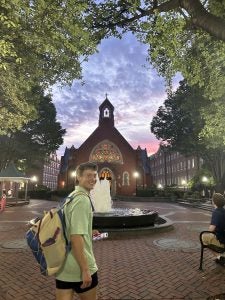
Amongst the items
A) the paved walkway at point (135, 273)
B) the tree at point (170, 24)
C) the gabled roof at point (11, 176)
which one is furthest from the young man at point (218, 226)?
the gabled roof at point (11, 176)

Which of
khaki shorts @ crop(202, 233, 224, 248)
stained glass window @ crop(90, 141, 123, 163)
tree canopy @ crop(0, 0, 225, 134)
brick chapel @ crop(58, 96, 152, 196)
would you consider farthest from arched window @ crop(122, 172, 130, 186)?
khaki shorts @ crop(202, 233, 224, 248)

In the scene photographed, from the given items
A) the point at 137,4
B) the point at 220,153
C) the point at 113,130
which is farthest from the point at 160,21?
the point at 113,130

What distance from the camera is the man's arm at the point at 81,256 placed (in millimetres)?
2740

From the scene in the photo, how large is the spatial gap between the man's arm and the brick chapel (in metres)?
42.7

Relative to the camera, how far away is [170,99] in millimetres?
38969

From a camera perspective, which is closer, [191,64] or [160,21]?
[160,21]

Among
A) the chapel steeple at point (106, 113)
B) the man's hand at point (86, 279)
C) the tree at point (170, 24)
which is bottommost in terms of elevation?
the man's hand at point (86, 279)

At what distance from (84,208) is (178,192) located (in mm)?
39818

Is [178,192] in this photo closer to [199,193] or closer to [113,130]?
[199,193]

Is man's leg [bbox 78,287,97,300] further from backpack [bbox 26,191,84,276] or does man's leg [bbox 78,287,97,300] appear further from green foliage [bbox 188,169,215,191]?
green foliage [bbox 188,169,215,191]

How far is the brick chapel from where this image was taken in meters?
45.8

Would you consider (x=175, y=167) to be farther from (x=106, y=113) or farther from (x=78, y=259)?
(x=78, y=259)

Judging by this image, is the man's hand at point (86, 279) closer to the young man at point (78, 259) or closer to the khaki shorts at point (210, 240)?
the young man at point (78, 259)

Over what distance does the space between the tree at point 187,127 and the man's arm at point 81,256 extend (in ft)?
78.3
